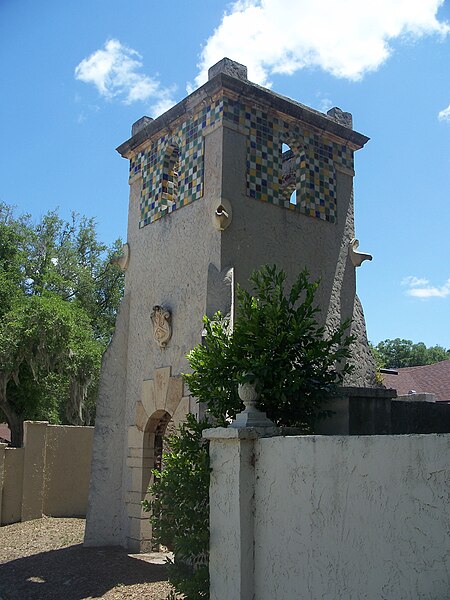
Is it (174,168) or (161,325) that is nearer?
(161,325)

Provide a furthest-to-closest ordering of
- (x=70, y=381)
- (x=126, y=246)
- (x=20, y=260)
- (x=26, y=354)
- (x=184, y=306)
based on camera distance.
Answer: (x=20, y=260) < (x=70, y=381) < (x=26, y=354) < (x=126, y=246) < (x=184, y=306)

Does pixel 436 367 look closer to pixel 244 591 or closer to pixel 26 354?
pixel 26 354

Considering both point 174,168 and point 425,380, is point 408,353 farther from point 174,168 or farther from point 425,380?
point 174,168

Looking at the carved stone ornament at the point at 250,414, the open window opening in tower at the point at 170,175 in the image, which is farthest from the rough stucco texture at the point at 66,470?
the carved stone ornament at the point at 250,414

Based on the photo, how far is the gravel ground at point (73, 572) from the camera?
7.53m

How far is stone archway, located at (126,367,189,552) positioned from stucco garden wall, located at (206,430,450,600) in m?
3.29

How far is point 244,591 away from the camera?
5445mm

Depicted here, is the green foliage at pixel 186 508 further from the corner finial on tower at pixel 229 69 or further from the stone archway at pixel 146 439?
the corner finial on tower at pixel 229 69

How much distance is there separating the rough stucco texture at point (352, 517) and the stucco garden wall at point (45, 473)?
856 centimetres

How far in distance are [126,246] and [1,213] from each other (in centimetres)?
1610

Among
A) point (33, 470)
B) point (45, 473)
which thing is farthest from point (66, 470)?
point (33, 470)

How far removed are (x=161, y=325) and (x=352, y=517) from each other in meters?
5.40

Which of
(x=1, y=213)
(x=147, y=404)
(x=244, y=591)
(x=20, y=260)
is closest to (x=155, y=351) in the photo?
(x=147, y=404)

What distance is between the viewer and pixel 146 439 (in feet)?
32.2
